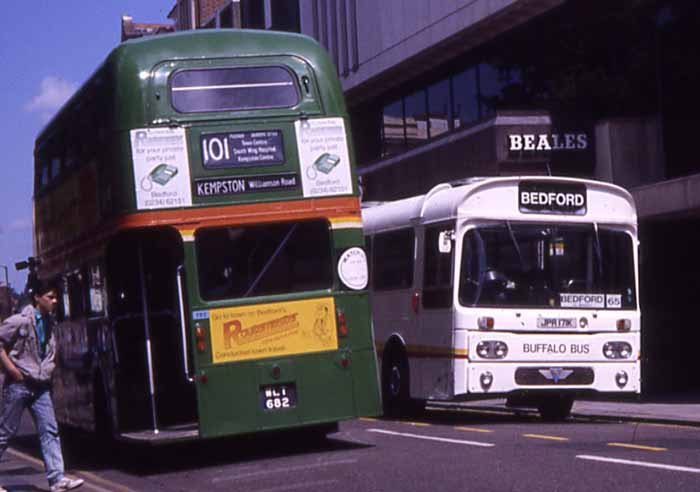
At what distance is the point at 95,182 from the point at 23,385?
9.65ft

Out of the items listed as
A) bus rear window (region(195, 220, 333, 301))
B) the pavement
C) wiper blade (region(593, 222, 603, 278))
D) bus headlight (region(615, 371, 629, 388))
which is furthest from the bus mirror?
bus rear window (region(195, 220, 333, 301))

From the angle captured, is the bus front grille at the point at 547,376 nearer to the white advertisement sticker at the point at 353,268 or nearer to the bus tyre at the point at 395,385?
the bus tyre at the point at 395,385

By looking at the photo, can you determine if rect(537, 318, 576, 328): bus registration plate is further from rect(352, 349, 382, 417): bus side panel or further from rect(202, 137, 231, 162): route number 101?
rect(202, 137, 231, 162): route number 101

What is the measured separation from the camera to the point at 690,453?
13.1 m

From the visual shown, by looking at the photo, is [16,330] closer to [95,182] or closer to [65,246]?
[95,182]

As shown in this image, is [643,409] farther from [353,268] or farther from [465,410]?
[353,268]

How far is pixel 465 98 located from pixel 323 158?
1892cm

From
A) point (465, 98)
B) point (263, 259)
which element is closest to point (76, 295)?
point (263, 259)

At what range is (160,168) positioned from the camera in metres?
13.7

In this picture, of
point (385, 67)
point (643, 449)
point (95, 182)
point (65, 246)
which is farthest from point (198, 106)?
point (385, 67)

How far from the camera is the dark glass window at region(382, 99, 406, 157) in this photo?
121ft

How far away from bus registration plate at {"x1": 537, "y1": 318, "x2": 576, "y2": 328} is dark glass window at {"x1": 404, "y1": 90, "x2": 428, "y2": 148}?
17186 mm

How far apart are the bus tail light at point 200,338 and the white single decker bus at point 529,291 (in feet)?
15.1

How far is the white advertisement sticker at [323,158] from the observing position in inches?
552
